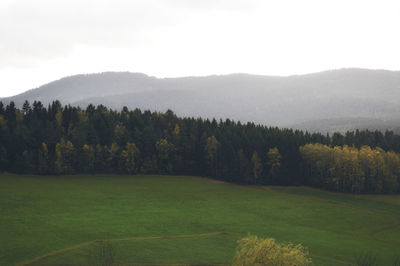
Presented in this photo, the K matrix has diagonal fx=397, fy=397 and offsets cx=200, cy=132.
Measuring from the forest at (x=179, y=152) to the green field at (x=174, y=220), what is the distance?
6.22 meters

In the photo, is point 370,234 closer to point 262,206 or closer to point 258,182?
point 262,206

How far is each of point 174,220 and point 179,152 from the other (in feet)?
191

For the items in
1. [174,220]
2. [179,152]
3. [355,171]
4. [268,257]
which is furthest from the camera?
→ [179,152]

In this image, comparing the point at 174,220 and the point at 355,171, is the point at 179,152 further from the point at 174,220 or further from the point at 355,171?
the point at 174,220

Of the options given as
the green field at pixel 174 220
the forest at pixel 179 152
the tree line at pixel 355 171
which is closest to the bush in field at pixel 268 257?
the green field at pixel 174 220

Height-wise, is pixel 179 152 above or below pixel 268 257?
above

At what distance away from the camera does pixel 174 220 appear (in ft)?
234

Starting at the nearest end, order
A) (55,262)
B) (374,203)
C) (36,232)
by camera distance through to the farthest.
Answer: (55,262)
(36,232)
(374,203)

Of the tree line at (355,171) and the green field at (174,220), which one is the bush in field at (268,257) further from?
the tree line at (355,171)

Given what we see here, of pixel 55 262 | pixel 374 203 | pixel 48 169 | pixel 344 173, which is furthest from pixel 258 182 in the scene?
pixel 55 262

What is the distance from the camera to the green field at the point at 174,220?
52.1 m

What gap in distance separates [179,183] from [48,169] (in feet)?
118

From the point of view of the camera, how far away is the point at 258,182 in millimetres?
119562

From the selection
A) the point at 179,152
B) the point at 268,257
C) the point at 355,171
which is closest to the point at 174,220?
the point at 268,257
